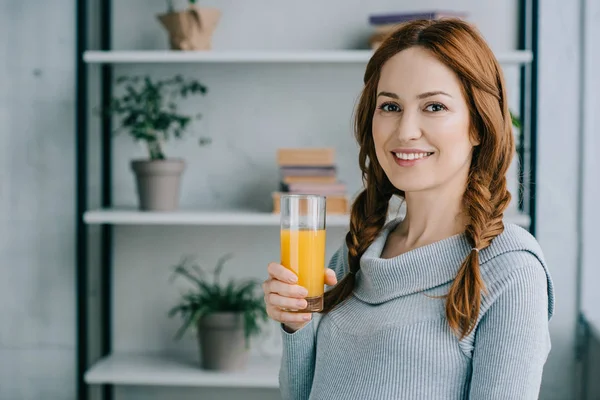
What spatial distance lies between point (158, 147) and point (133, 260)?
458 millimetres

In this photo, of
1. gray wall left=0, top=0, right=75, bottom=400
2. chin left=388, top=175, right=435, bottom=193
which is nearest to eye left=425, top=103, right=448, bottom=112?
chin left=388, top=175, right=435, bottom=193

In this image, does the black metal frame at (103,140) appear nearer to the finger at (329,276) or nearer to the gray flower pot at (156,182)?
the gray flower pot at (156,182)

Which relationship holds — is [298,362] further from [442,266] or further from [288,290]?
[442,266]

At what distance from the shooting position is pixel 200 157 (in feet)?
8.01

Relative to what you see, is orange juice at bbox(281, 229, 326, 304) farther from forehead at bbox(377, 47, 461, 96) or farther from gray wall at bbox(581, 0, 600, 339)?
gray wall at bbox(581, 0, 600, 339)

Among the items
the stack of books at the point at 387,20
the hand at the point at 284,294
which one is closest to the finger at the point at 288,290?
the hand at the point at 284,294

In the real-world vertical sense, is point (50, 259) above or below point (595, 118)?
below

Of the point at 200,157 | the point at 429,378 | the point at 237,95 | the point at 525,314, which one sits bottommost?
the point at 429,378

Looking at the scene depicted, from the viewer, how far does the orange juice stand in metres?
1.13

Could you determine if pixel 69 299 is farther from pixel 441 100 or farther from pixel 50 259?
pixel 441 100

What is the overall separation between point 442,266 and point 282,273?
0.25 m

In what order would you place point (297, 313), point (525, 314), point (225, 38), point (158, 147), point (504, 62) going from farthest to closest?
point (225, 38), point (158, 147), point (504, 62), point (297, 313), point (525, 314)

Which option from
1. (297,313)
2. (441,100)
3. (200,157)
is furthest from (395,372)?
(200,157)

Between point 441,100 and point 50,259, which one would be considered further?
point 50,259
